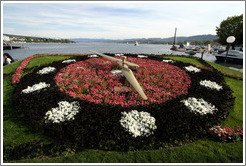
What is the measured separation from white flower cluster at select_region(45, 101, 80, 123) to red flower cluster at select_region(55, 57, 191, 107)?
88 cm

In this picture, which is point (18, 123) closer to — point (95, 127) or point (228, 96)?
point (95, 127)

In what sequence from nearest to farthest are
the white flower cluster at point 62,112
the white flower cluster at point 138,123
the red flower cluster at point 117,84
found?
the white flower cluster at point 138,123 < the white flower cluster at point 62,112 < the red flower cluster at point 117,84

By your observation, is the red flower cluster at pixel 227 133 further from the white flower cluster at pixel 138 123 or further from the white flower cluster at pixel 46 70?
the white flower cluster at pixel 46 70

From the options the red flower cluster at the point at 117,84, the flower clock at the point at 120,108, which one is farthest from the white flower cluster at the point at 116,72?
the red flower cluster at the point at 117,84

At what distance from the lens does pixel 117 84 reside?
9.30m

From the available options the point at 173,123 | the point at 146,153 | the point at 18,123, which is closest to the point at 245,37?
the point at 173,123

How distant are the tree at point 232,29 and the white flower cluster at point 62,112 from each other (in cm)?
5208

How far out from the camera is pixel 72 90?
8438mm

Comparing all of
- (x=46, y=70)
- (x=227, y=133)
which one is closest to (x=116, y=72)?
(x=46, y=70)

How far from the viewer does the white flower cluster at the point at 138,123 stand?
5.55 metres

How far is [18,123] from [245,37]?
13825 millimetres

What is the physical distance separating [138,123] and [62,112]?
3639 mm

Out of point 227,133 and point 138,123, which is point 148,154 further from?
point 227,133

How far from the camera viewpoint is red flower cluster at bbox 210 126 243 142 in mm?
5590
